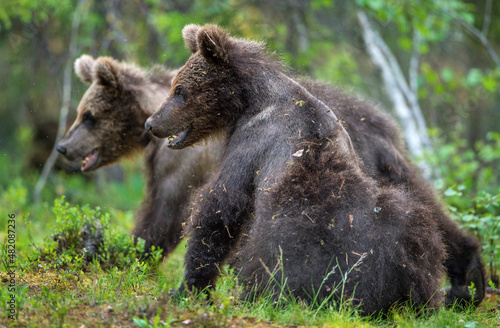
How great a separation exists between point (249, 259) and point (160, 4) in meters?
8.98

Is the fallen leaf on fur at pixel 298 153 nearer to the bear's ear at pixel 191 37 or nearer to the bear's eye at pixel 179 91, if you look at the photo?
the bear's eye at pixel 179 91

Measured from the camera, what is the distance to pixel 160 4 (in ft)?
40.3

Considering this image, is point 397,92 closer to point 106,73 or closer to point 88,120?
point 106,73

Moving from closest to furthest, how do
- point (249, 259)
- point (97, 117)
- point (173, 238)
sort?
1. point (249, 259)
2. point (173, 238)
3. point (97, 117)

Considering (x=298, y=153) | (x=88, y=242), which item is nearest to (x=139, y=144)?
(x=88, y=242)

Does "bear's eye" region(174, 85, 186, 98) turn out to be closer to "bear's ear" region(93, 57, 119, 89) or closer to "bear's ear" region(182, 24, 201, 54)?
"bear's ear" region(182, 24, 201, 54)

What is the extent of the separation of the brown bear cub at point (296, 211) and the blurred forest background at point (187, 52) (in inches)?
179

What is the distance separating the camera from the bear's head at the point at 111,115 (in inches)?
295

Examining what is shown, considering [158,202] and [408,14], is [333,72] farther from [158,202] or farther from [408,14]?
[158,202]

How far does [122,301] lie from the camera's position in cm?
431

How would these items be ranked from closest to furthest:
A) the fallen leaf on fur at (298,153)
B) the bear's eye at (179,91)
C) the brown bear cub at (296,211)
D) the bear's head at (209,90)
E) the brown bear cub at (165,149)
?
the brown bear cub at (296,211)
the fallen leaf on fur at (298,153)
the bear's head at (209,90)
the bear's eye at (179,91)
the brown bear cub at (165,149)

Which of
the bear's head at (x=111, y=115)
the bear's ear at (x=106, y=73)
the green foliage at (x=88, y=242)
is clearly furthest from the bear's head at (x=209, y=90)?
the bear's ear at (x=106, y=73)

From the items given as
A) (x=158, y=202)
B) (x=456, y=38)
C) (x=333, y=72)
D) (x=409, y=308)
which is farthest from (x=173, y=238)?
(x=456, y=38)

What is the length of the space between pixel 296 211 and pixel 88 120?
13.8ft
